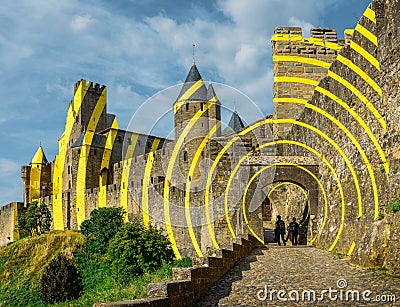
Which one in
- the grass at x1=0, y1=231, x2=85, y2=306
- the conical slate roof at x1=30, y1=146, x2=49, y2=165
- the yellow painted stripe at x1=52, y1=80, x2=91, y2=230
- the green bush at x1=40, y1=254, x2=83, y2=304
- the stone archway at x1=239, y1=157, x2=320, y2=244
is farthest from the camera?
the conical slate roof at x1=30, y1=146, x2=49, y2=165

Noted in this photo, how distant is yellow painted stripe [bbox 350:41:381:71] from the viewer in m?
10.6

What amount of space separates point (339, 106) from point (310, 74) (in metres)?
7.52

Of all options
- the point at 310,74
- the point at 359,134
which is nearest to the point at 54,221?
the point at 310,74

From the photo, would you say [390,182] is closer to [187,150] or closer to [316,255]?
[316,255]

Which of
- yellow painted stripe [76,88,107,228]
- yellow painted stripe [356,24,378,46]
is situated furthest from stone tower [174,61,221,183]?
yellow painted stripe [356,24,378,46]

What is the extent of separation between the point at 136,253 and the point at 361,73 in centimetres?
1067

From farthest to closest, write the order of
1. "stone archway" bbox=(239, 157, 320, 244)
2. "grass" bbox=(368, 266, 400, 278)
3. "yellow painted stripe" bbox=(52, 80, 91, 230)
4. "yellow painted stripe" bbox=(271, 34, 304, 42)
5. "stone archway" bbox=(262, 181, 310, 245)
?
"yellow painted stripe" bbox=(52, 80, 91, 230) < "yellow painted stripe" bbox=(271, 34, 304, 42) < "stone archway" bbox=(262, 181, 310, 245) < "stone archway" bbox=(239, 157, 320, 244) < "grass" bbox=(368, 266, 400, 278)

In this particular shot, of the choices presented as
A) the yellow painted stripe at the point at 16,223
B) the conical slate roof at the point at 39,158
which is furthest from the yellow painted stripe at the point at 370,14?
the conical slate roof at the point at 39,158

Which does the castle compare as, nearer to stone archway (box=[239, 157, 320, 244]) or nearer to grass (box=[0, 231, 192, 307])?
stone archway (box=[239, 157, 320, 244])

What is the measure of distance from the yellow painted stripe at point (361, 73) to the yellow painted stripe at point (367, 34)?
63cm

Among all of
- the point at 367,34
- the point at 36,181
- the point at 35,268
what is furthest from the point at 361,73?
the point at 36,181

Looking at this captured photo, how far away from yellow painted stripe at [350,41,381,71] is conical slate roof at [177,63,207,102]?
96.7 ft

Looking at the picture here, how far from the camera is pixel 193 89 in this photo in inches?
1642

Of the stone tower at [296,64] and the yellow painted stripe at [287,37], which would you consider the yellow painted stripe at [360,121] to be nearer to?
the stone tower at [296,64]
